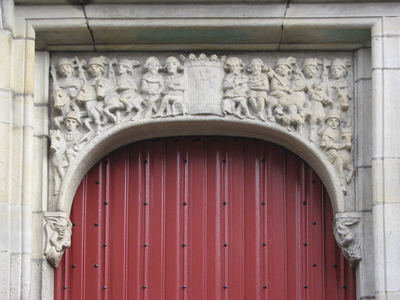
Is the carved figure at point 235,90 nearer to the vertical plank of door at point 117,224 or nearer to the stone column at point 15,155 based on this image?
the vertical plank of door at point 117,224

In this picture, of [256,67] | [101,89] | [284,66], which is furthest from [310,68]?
[101,89]

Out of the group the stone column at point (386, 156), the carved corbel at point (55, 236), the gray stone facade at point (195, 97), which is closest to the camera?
the stone column at point (386, 156)

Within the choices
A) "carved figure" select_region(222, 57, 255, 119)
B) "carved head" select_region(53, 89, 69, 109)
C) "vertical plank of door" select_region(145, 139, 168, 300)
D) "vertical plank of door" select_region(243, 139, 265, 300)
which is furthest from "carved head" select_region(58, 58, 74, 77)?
"vertical plank of door" select_region(243, 139, 265, 300)

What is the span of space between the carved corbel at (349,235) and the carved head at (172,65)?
5.12ft

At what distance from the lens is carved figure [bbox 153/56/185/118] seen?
538 centimetres

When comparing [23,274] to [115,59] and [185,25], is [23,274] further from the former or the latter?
[185,25]

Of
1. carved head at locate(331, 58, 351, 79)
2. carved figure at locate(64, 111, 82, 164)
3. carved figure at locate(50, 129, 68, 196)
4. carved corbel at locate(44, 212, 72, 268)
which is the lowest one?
carved corbel at locate(44, 212, 72, 268)

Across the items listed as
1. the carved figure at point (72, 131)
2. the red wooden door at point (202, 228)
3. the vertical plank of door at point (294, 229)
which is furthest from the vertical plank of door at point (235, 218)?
the carved figure at point (72, 131)

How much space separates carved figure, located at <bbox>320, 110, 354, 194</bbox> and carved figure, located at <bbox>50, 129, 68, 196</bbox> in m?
1.84

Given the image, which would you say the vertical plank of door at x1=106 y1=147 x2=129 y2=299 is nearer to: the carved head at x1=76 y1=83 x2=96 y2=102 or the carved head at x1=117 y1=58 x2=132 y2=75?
the carved head at x1=76 y1=83 x2=96 y2=102

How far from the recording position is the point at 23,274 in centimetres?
498

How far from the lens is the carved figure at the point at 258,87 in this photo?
5371mm

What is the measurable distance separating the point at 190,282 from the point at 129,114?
1298mm

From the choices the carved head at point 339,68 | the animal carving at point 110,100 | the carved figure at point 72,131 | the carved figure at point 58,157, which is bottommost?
the carved figure at point 58,157
